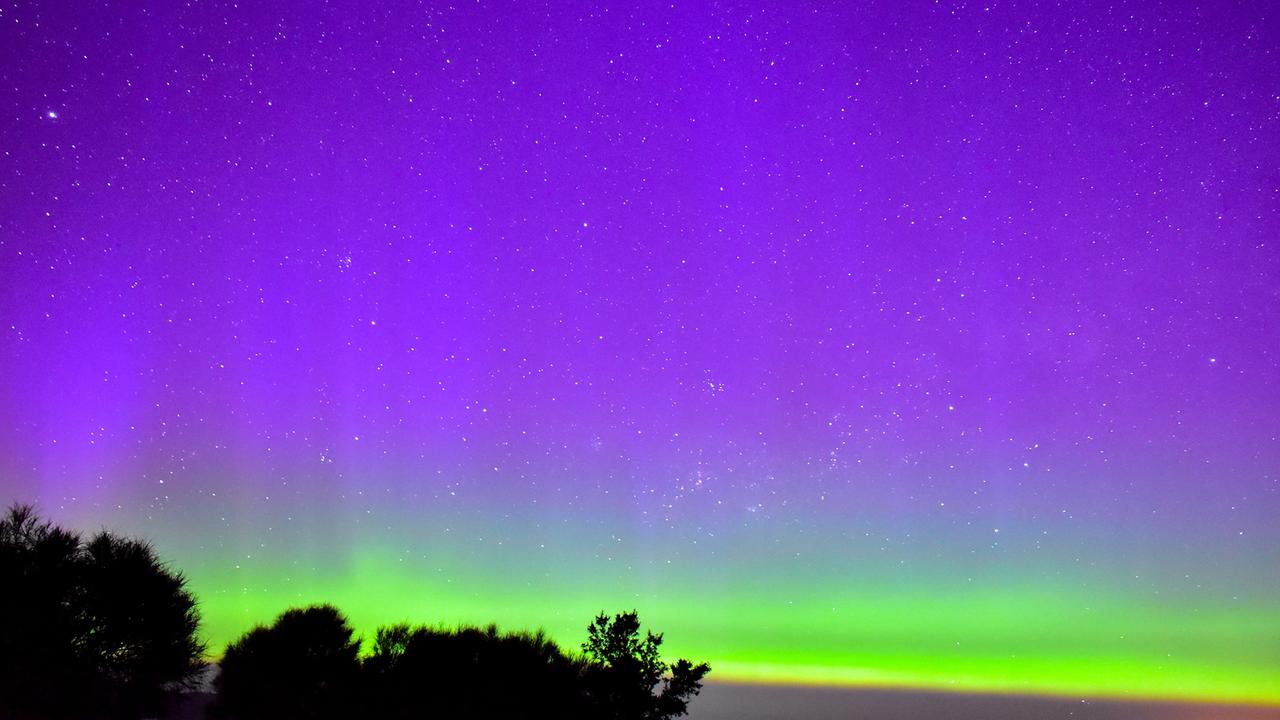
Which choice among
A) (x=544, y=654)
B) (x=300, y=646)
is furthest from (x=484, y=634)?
(x=300, y=646)

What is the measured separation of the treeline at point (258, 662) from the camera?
17.2m

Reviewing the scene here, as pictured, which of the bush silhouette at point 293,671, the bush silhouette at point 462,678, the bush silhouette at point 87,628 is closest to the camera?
the bush silhouette at point 87,628

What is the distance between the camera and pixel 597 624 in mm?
31578

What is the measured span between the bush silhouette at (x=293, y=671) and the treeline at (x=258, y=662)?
0.12ft

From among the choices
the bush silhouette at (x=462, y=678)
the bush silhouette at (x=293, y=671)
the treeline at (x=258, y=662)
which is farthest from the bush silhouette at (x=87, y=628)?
the bush silhouette at (x=462, y=678)

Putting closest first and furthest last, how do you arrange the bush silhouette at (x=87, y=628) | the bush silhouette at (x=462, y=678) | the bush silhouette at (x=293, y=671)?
the bush silhouette at (x=87, y=628)
the bush silhouette at (x=293, y=671)
the bush silhouette at (x=462, y=678)

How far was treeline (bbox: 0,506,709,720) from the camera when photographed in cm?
1722

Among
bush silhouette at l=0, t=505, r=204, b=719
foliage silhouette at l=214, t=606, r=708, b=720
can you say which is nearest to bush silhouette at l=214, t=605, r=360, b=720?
foliage silhouette at l=214, t=606, r=708, b=720

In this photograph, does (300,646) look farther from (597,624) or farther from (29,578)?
(597,624)

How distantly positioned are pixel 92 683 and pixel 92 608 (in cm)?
173

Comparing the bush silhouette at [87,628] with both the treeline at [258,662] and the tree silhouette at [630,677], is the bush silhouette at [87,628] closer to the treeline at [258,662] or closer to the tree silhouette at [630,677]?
the treeline at [258,662]

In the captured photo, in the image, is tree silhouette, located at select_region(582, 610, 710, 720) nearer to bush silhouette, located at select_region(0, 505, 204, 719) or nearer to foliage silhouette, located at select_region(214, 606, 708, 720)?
foliage silhouette, located at select_region(214, 606, 708, 720)

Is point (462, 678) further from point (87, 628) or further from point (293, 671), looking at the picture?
point (87, 628)

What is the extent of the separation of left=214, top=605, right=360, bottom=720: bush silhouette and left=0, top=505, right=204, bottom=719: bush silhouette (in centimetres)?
375
